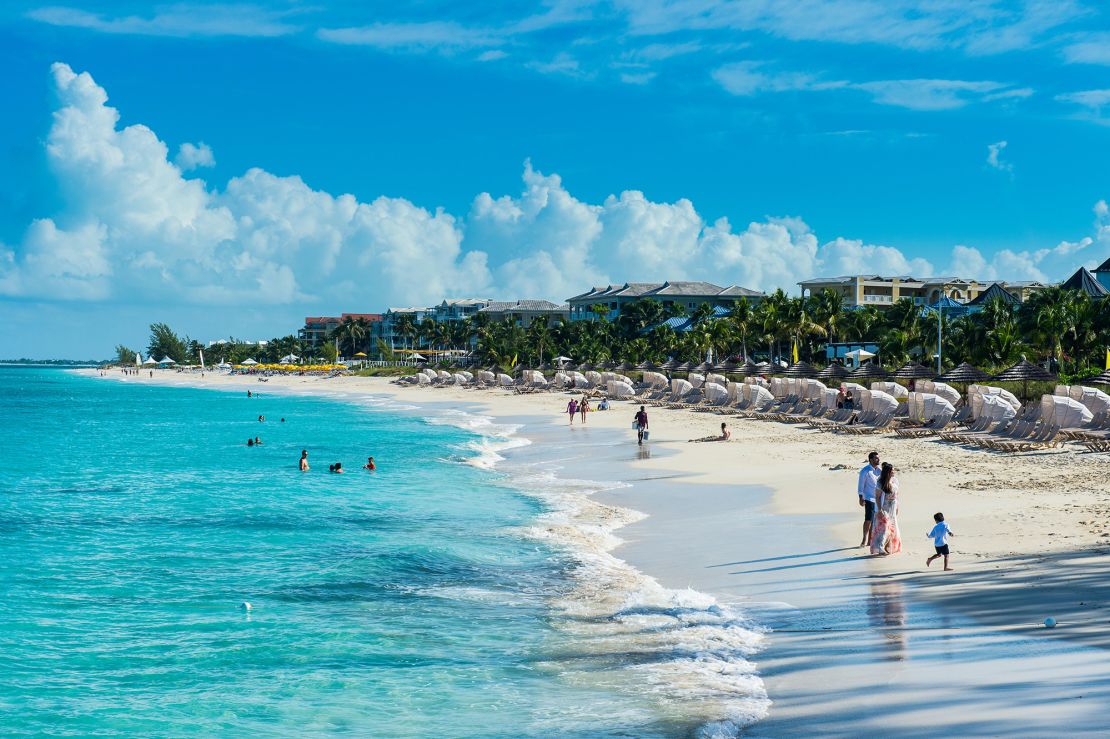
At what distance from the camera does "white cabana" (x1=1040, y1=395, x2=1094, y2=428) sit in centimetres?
2394

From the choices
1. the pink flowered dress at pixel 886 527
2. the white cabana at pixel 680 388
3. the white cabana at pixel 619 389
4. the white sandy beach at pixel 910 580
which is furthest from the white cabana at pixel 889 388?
the white cabana at pixel 619 389

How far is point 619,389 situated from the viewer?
61.8m

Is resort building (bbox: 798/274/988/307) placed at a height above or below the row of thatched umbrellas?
above

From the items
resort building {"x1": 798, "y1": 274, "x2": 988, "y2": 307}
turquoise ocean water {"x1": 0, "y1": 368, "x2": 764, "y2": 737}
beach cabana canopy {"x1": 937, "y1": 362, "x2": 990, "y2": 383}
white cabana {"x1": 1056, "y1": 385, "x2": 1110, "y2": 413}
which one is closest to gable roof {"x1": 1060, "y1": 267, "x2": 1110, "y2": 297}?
resort building {"x1": 798, "y1": 274, "x2": 988, "y2": 307}

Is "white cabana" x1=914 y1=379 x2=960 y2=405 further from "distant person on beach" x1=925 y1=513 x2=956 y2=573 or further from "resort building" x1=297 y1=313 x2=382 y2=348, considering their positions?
"resort building" x1=297 y1=313 x2=382 y2=348

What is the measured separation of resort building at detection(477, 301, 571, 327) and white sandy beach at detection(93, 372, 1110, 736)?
374ft

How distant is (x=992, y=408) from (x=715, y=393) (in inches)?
823

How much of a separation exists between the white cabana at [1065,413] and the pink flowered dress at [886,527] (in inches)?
533

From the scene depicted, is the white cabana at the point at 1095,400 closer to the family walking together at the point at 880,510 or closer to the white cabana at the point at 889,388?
the white cabana at the point at 889,388

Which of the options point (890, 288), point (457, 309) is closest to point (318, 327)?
point (457, 309)

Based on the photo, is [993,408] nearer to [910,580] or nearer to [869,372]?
[869,372]

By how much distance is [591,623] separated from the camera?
11.5m

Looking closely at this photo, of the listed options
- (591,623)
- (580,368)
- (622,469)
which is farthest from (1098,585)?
(580,368)

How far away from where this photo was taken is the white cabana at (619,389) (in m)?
61.1
